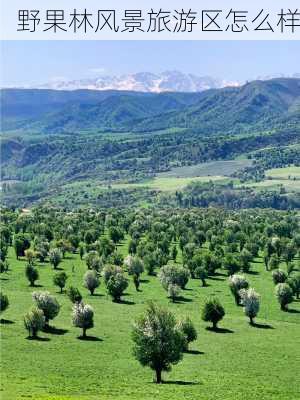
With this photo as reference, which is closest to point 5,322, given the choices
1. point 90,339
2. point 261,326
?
point 90,339

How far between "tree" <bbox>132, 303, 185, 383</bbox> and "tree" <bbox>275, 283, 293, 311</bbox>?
6954 cm

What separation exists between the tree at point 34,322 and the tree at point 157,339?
3124cm

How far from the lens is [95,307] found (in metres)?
150

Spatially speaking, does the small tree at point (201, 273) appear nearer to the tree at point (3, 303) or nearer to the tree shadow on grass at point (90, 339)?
the tree shadow on grass at point (90, 339)

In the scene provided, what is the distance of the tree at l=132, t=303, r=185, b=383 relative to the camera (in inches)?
3654

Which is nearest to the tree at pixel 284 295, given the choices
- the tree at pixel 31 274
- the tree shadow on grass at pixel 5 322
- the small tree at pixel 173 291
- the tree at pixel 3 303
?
the small tree at pixel 173 291

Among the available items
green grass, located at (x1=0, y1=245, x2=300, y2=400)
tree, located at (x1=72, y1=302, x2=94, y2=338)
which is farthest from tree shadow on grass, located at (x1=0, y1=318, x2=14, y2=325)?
tree, located at (x1=72, y1=302, x2=94, y2=338)

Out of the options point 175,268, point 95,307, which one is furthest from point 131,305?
point 175,268

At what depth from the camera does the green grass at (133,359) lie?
8631 centimetres

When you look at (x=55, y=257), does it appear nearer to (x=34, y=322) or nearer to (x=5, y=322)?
(x=5, y=322)

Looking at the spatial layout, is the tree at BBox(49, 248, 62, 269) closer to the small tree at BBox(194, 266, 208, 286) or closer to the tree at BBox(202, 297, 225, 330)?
the small tree at BBox(194, 266, 208, 286)

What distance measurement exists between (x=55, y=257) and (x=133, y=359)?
8849 cm

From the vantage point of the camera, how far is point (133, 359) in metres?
111

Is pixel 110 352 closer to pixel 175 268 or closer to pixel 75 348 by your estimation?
pixel 75 348
